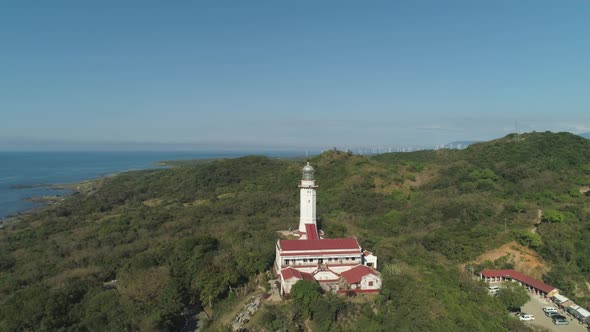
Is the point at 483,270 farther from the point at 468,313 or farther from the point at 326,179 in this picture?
the point at 326,179

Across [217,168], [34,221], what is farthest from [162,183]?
[34,221]

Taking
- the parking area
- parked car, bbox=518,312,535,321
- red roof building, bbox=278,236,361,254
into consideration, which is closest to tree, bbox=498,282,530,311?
parked car, bbox=518,312,535,321

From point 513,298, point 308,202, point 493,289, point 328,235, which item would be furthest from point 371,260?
point 493,289

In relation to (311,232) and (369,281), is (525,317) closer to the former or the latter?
(369,281)

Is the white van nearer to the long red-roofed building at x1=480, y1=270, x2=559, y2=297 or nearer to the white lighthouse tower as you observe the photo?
the long red-roofed building at x1=480, y1=270, x2=559, y2=297

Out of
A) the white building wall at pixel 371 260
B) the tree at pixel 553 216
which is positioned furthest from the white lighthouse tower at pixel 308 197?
the tree at pixel 553 216

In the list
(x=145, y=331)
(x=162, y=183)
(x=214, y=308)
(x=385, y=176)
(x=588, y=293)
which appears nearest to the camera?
(x=145, y=331)

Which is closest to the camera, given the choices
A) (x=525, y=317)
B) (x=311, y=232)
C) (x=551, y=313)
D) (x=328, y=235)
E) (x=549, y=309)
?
(x=525, y=317)
